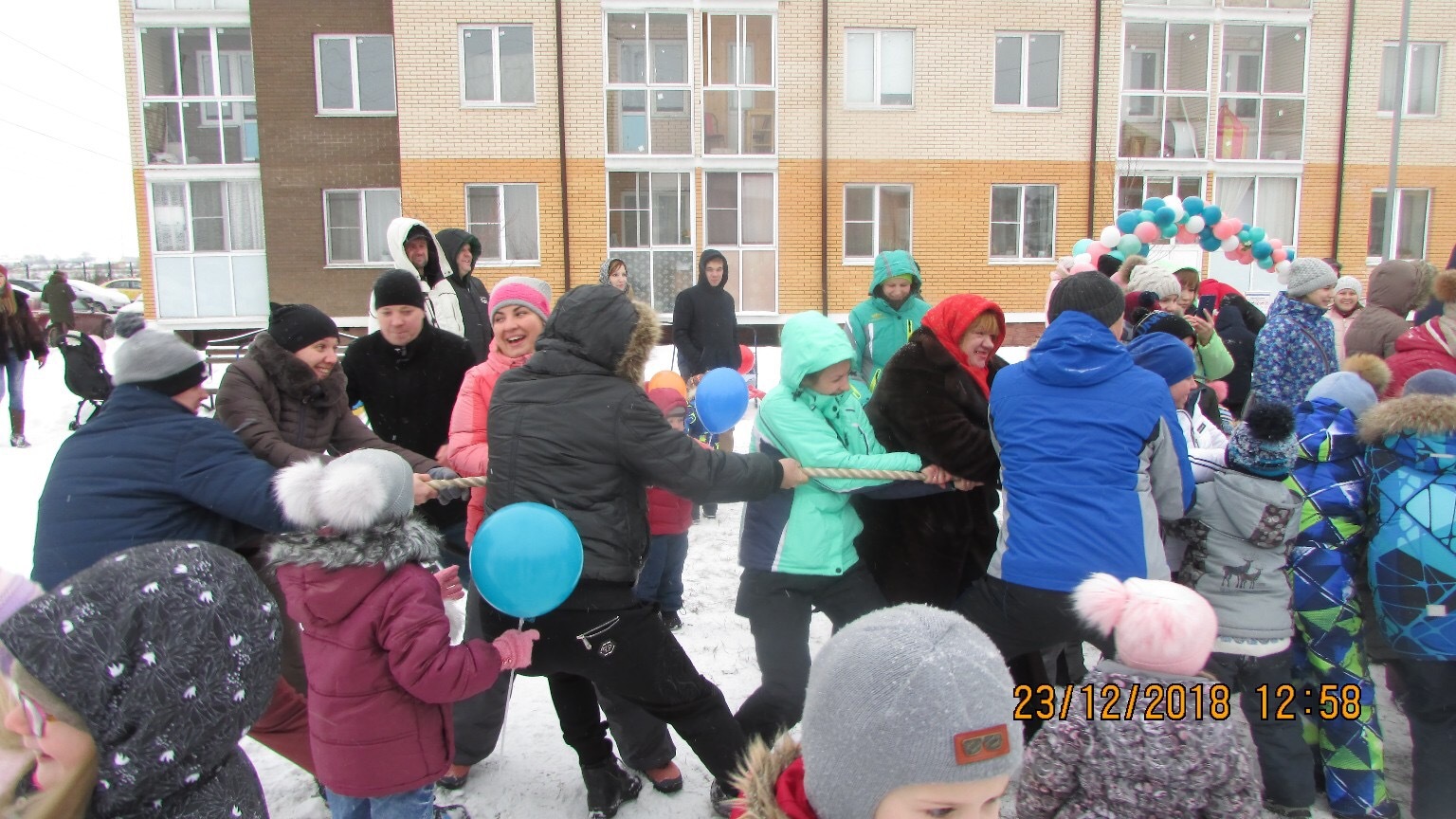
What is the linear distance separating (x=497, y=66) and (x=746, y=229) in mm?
5935

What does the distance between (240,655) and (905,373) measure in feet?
7.92

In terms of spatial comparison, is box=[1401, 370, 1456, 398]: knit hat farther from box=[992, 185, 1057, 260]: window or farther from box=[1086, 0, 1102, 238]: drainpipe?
box=[1086, 0, 1102, 238]: drainpipe

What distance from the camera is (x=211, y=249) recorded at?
19094 mm

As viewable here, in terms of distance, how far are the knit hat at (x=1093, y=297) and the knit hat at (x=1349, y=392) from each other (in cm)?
106

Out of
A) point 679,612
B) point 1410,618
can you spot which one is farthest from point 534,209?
point 1410,618

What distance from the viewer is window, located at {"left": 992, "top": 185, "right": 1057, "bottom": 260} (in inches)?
724

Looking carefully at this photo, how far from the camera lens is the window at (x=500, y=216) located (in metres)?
17.9

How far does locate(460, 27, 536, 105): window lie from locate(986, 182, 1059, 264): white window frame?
963 centimetres

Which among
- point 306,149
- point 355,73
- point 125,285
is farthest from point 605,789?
point 125,285

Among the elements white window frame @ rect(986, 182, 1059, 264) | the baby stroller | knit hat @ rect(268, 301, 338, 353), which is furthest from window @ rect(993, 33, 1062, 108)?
knit hat @ rect(268, 301, 338, 353)

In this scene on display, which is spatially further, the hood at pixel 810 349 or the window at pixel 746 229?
the window at pixel 746 229

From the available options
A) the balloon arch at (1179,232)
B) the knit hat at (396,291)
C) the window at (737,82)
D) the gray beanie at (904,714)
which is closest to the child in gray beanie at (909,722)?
the gray beanie at (904,714)

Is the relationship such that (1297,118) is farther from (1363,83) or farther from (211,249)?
(211,249)

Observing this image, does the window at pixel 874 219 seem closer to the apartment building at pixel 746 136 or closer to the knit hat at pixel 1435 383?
the apartment building at pixel 746 136
